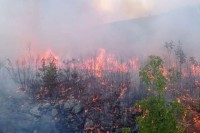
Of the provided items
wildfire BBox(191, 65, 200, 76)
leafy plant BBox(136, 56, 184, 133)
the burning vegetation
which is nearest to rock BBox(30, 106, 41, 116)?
the burning vegetation

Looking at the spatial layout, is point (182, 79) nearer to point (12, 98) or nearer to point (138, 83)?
point (138, 83)

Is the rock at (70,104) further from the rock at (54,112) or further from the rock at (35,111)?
the rock at (35,111)

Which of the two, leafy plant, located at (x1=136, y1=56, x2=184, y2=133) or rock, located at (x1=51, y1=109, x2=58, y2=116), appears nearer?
leafy plant, located at (x1=136, y1=56, x2=184, y2=133)

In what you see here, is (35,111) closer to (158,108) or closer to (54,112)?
(54,112)

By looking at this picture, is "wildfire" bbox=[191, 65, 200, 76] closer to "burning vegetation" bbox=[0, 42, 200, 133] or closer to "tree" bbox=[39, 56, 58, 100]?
"burning vegetation" bbox=[0, 42, 200, 133]

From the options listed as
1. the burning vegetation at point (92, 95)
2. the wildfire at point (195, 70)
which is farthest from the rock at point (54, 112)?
the wildfire at point (195, 70)

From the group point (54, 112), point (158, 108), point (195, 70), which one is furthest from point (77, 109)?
point (195, 70)

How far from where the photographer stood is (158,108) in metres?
18.8

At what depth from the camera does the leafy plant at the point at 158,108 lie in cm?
1877

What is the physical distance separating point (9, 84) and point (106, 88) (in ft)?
Result: 47.9

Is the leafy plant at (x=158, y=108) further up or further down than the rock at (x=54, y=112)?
further up

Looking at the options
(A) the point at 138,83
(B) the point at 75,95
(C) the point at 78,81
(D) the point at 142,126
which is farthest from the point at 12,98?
(D) the point at 142,126

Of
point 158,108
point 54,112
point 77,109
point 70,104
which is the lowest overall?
point 54,112

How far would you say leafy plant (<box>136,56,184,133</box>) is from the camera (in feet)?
61.6
